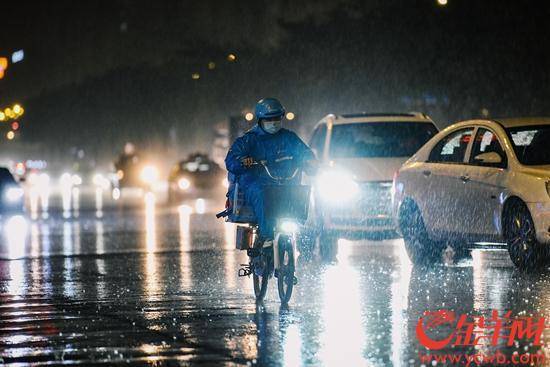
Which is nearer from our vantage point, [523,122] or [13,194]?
[523,122]

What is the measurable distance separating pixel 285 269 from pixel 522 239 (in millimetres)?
3422

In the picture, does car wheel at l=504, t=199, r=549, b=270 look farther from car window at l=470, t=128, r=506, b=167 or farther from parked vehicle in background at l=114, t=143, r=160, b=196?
parked vehicle in background at l=114, t=143, r=160, b=196

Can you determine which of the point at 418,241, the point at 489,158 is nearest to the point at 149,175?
the point at 418,241

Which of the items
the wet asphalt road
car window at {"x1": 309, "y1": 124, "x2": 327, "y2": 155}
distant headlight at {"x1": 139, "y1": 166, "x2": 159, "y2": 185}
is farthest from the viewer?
distant headlight at {"x1": 139, "y1": 166, "x2": 159, "y2": 185}

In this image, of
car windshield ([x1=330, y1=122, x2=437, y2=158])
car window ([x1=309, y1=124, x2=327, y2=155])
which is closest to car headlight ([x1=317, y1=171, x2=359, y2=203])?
car windshield ([x1=330, y1=122, x2=437, y2=158])

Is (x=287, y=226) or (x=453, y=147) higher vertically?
(x=453, y=147)

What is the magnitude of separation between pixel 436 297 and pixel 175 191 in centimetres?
3420

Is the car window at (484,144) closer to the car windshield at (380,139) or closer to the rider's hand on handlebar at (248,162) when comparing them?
the car windshield at (380,139)

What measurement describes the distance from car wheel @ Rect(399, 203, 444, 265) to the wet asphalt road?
0.24m

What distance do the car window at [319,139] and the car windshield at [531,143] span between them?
4.36 m

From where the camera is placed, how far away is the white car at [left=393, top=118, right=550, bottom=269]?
13984 millimetres

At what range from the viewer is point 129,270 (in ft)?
53.3

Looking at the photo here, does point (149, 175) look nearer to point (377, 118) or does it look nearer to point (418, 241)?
point (377, 118)

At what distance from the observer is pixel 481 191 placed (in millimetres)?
14805
